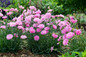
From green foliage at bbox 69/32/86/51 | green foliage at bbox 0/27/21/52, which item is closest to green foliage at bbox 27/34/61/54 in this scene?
green foliage at bbox 0/27/21/52

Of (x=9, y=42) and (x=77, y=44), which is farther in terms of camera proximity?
(x=9, y=42)

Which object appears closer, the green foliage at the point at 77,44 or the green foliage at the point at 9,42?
the green foliage at the point at 77,44

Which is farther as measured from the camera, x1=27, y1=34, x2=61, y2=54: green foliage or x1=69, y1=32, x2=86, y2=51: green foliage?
x1=27, y1=34, x2=61, y2=54: green foliage

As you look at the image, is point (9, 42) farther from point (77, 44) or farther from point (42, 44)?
point (77, 44)

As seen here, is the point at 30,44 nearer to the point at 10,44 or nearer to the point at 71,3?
the point at 10,44

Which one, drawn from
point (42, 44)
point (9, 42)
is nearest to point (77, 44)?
point (42, 44)

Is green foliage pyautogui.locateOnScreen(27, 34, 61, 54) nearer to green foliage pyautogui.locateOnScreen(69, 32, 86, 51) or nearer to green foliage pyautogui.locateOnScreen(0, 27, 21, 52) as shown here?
green foliage pyautogui.locateOnScreen(0, 27, 21, 52)

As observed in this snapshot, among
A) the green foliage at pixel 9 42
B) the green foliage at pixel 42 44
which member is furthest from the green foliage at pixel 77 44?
the green foliage at pixel 9 42

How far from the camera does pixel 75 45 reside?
325cm

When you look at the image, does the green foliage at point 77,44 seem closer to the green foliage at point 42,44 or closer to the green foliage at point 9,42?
the green foliage at point 42,44

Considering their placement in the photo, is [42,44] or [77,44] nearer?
[77,44]

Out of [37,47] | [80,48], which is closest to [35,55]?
[37,47]

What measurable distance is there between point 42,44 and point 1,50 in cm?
106

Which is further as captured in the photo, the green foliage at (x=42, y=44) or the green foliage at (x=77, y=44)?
the green foliage at (x=42, y=44)
